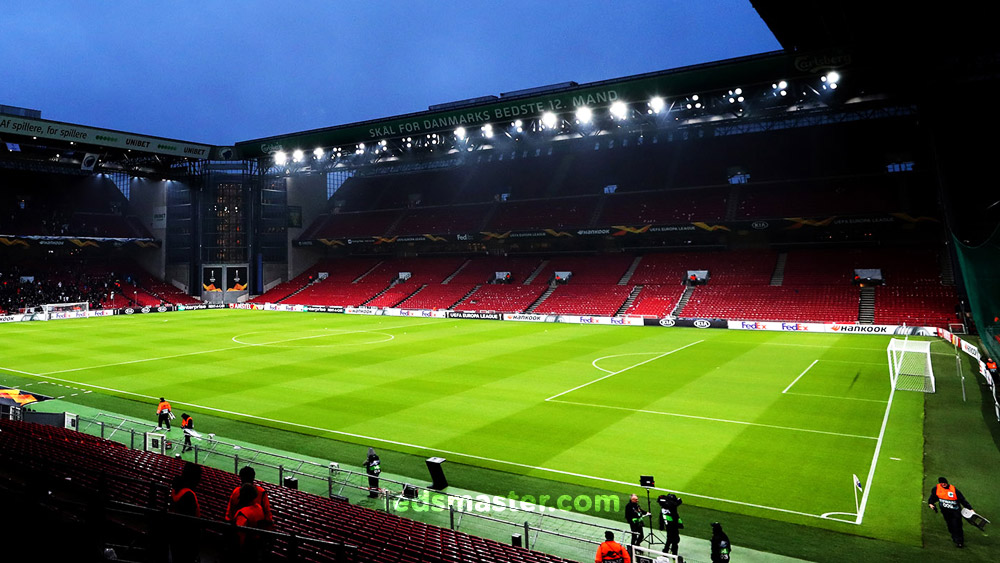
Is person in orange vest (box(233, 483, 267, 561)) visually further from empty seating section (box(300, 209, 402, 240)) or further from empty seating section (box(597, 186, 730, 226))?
empty seating section (box(300, 209, 402, 240))

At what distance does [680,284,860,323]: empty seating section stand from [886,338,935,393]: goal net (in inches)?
569

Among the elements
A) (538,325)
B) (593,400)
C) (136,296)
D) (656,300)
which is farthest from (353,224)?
(593,400)

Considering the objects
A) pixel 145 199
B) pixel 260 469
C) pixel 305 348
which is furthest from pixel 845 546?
pixel 145 199

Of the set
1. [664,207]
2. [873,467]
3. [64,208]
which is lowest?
[873,467]

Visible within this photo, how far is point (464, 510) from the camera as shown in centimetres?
1143

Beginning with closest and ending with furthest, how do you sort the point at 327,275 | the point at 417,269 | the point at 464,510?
the point at 464,510, the point at 417,269, the point at 327,275

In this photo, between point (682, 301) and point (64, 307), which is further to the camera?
point (64, 307)

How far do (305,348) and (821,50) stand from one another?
109 feet

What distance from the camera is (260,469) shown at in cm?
1440

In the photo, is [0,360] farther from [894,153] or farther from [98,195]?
[894,153]

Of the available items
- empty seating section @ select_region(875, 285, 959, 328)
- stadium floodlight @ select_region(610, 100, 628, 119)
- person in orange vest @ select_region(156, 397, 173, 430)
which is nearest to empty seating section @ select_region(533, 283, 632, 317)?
stadium floodlight @ select_region(610, 100, 628, 119)

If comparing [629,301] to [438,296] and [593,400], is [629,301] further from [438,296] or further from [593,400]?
[593,400]

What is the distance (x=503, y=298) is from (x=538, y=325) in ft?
30.6

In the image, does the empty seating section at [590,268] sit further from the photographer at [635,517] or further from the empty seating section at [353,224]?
the photographer at [635,517]
